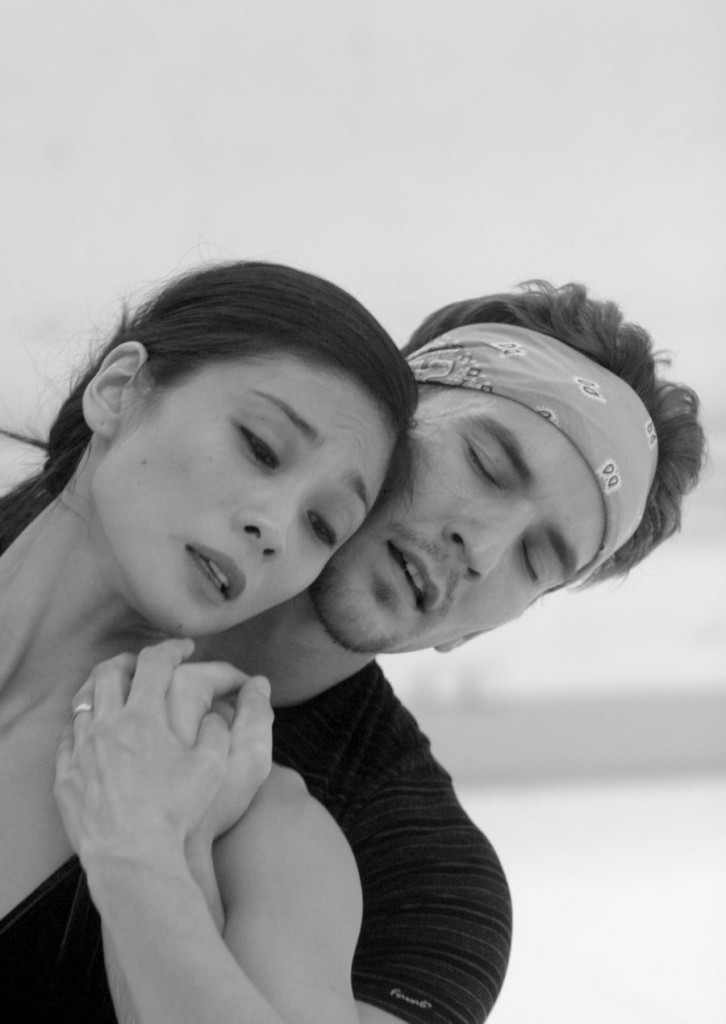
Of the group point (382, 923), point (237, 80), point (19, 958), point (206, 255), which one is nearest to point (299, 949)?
point (19, 958)

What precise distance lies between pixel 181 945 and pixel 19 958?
8.7 inches

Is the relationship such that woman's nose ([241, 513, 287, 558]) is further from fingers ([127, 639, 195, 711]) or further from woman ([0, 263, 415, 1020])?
fingers ([127, 639, 195, 711])

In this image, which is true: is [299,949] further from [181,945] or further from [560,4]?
[560,4]

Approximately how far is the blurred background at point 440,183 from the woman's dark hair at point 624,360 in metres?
1.22

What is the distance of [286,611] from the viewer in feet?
5.56

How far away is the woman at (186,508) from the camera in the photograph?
128 cm

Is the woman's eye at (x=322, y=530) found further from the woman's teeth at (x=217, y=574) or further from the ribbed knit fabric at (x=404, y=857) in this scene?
the ribbed knit fabric at (x=404, y=857)

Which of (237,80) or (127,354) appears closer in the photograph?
(127,354)

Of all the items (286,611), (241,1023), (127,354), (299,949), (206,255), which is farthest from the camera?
(206,255)

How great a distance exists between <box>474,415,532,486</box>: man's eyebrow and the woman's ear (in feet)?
1.62

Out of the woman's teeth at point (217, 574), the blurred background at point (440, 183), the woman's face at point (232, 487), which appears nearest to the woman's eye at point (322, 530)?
the woman's face at point (232, 487)

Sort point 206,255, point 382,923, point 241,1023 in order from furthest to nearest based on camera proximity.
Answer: point 206,255
point 382,923
point 241,1023

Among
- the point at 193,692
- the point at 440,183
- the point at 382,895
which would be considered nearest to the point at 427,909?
the point at 382,895

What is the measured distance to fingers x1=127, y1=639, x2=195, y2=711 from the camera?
4.17ft
